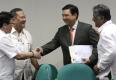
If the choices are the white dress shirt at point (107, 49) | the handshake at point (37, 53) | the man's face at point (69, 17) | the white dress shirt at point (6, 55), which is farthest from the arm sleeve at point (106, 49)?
the white dress shirt at point (6, 55)

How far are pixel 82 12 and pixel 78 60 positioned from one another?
1.07m

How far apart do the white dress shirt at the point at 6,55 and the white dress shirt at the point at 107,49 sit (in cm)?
91

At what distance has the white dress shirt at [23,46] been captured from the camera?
3643 millimetres

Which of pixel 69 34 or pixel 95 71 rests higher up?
pixel 69 34

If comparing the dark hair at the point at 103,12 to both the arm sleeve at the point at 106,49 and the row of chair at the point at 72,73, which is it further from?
the row of chair at the point at 72,73

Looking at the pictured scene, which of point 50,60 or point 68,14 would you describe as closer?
point 68,14

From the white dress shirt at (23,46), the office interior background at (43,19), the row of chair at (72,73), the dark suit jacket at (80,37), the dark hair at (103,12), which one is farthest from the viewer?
the office interior background at (43,19)

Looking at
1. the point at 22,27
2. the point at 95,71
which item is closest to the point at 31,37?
the point at 22,27

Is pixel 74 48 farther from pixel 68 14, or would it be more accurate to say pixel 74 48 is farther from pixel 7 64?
pixel 7 64

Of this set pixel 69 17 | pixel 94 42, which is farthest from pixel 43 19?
pixel 94 42

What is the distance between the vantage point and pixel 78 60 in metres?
3.21

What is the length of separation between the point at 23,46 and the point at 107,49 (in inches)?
50.0

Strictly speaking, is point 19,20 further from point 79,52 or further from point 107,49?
point 107,49

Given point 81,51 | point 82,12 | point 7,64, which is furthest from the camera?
point 82,12
